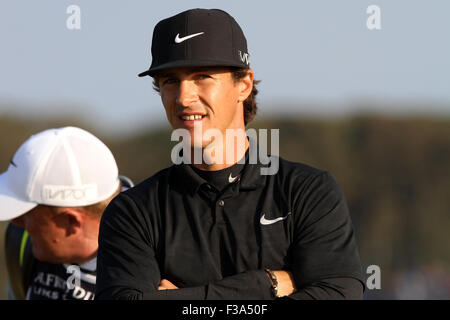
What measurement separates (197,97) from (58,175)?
7.09ft

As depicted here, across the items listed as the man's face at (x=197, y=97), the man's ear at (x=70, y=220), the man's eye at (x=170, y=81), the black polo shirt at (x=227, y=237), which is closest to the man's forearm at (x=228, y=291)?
the black polo shirt at (x=227, y=237)

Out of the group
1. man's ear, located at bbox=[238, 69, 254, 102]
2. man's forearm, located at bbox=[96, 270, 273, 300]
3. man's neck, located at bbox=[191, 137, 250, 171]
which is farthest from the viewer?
man's ear, located at bbox=[238, 69, 254, 102]

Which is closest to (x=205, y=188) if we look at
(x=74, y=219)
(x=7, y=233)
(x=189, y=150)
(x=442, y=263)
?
(x=189, y=150)

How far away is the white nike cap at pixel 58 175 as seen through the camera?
19.0 feet

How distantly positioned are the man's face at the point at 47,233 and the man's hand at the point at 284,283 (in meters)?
2.21

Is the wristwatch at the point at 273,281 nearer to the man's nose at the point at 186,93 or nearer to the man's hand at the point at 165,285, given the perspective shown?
the man's hand at the point at 165,285

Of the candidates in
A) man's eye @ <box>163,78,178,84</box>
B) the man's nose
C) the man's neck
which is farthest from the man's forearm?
man's eye @ <box>163,78,178,84</box>

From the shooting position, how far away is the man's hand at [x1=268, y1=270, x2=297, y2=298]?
13.0ft

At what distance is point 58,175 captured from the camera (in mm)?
5867

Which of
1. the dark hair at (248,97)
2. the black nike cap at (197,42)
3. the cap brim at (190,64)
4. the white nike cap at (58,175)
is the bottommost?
the white nike cap at (58,175)

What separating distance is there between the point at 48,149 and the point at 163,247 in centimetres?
216

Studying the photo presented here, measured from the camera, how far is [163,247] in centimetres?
405

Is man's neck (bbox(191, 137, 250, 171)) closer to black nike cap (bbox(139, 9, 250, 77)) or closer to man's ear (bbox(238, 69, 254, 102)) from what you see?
man's ear (bbox(238, 69, 254, 102))
